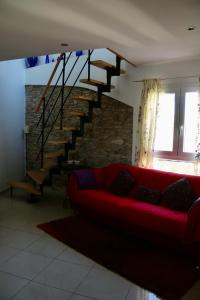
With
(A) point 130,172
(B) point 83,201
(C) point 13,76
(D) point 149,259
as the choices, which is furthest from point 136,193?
(C) point 13,76

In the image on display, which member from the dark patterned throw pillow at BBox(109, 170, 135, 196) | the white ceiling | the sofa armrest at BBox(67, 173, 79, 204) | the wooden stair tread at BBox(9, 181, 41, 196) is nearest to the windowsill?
the dark patterned throw pillow at BBox(109, 170, 135, 196)

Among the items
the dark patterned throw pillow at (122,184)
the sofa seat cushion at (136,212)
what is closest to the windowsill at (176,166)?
the dark patterned throw pillow at (122,184)

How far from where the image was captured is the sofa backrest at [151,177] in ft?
11.9

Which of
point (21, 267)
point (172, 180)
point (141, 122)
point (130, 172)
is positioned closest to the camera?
point (21, 267)

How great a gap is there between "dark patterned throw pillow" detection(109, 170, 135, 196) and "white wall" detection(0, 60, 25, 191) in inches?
101

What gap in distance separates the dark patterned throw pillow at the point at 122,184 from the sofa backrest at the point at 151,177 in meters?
0.11

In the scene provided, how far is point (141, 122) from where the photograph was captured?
463cm

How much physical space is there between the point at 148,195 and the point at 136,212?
0.51m

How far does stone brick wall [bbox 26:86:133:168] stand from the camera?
4977 mm

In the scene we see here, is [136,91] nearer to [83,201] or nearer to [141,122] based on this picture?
[141,122]

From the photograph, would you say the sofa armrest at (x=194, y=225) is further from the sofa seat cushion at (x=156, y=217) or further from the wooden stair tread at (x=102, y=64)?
the wooden stair tread at (x=102, y=64)

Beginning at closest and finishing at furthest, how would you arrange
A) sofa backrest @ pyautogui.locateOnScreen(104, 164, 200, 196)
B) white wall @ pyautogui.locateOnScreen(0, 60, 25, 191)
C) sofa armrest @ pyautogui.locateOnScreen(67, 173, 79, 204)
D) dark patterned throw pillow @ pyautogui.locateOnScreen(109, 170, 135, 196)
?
sofa backrest @ pyautogui.locateOnScreen(104, 164, 200, 196) → dark patterned throw pillow @ pyautogui.locateOnScreen(109, 170, 135, 196) → sofa armrest @ pyautogui.locateOnScreen(67, 173, 79, 204) → white wall @ pyautogui.locateOnScreen(0, 60, 25, 191)

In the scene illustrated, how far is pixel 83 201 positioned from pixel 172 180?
132 cm

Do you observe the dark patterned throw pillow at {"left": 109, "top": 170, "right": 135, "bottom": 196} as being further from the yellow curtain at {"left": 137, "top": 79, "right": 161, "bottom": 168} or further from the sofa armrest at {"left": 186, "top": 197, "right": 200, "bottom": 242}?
the sofa armrest at {"left": 186, "top": 197, "right": 200, "bottom": 242}
